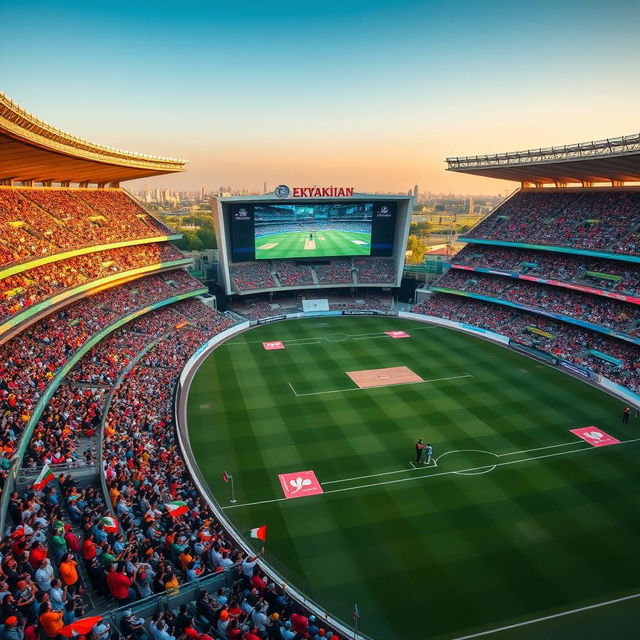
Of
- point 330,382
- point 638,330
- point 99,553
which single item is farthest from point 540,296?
point 99,553

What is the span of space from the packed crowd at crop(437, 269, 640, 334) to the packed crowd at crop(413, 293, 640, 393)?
1394 mm

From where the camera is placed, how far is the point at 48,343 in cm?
2808

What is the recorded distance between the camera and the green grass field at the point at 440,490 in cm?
1555

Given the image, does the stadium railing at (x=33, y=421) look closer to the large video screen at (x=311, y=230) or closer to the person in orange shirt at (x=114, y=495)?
the person in orange shirt at (x=114, y=495)

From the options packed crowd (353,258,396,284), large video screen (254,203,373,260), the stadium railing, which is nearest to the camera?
the stadium railing

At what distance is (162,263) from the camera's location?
45.6m

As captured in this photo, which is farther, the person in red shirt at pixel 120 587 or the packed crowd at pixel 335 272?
the packed crowd at pixel 335 272

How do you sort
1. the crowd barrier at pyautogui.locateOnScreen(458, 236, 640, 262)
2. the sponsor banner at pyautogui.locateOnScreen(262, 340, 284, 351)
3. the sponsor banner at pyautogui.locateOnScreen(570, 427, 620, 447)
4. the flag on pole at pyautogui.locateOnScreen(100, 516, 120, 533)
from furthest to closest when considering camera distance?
the sponsor banner at pyautogui.locateOnScreen(262, 340, 284, 351), the crowd barrier at pyautogui.locateOnScreen(458, 236, 640, 262), the sponsor banner at pyautogui.locateOnScreen(570, 427, 620, 447), the flag on pole at pyautogui.locateOnScreen(100, 516, 120, 533)

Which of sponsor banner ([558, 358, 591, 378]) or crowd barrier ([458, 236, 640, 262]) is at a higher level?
crowd barrier ([458, 236, 640, 262])

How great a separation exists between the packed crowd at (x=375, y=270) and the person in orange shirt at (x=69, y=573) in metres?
48.8

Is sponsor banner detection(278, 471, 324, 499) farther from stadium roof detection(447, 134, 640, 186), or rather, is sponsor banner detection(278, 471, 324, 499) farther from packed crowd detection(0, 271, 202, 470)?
stadium roof detection(447, 134, 640, 186)

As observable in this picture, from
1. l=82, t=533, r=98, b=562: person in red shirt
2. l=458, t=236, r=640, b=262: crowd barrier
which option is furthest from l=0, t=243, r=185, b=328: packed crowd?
l=458, t=236, r=640, b=262: crowd barrier

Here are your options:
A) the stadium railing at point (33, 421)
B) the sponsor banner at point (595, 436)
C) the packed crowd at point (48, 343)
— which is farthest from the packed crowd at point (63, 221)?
the sponsor banner at point (595, 436)

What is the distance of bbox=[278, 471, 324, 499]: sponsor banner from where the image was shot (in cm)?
2128
